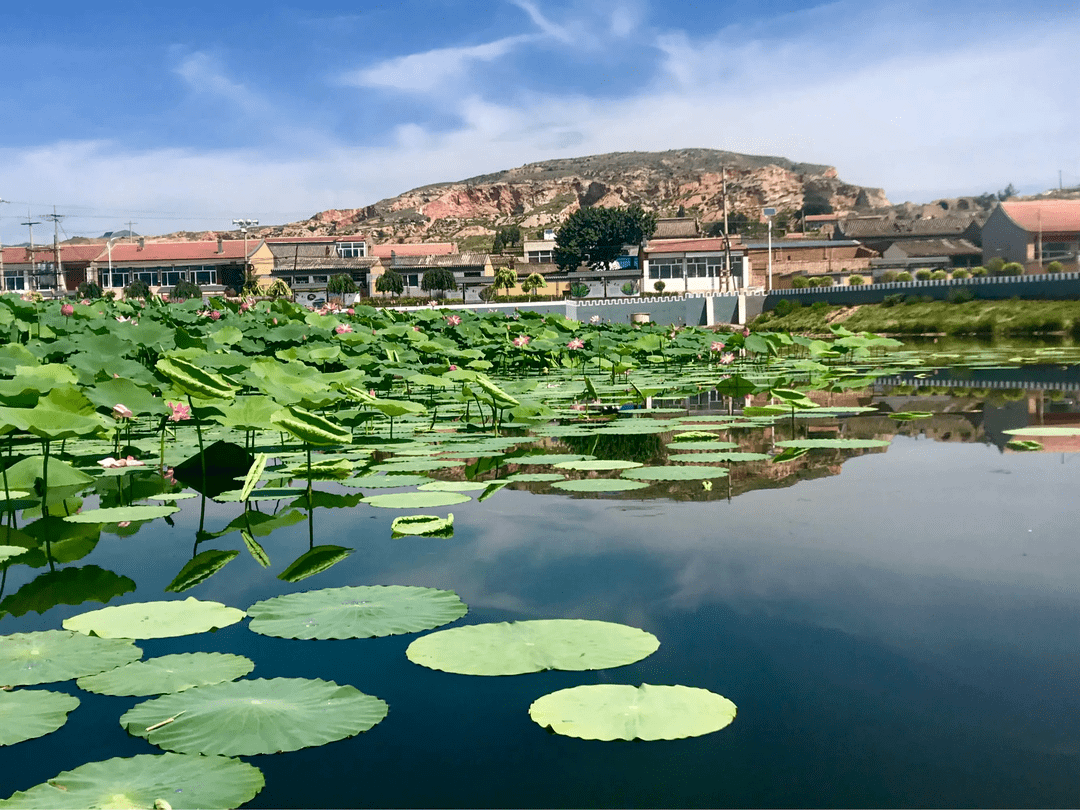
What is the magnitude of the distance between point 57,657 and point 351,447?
333 cm

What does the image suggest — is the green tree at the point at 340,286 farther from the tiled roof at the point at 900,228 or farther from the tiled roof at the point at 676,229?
the tiled roof at the point at 900,228

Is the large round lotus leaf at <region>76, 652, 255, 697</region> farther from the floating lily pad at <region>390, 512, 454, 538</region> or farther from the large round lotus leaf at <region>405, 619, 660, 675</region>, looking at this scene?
the floating lily pad at <region>390, 512, 454, 538</region>

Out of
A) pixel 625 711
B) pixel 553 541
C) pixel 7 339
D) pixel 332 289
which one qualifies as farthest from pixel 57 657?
pixel 332 289

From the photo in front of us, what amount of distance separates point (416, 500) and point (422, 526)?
47cm

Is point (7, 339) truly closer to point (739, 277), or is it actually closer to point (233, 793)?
point (233, 793)

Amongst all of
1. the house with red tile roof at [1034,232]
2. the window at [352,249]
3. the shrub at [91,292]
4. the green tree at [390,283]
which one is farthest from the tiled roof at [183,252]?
the house with red tile roof at [1034,232]

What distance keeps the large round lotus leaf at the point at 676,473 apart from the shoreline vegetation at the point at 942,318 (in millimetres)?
20935

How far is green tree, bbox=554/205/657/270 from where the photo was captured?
251 feet

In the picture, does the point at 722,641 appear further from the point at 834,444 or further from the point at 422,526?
the point at 834,444

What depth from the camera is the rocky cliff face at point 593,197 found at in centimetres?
14150

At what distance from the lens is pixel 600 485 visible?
376 centimetres

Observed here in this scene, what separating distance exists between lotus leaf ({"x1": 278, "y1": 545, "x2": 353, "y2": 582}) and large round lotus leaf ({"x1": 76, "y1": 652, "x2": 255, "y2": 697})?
66 cm

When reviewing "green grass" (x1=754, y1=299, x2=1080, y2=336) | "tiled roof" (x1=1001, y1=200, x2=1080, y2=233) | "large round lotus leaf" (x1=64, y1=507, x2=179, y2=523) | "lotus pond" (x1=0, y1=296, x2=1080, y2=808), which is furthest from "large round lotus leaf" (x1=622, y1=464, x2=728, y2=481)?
"tiled roof" (x1=1001, y1=200, x2=1080, y2=233)

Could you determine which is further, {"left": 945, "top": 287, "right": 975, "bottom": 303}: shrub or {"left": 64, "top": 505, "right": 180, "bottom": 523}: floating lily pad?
{"left": 945, "top": 287, "right": 975, "bottom": 303}: shrub
